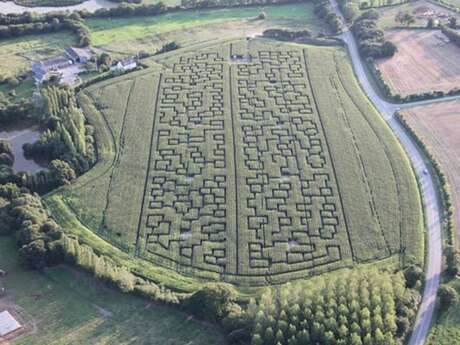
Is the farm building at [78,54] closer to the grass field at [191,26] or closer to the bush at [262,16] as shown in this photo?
the grass field at [191,26]

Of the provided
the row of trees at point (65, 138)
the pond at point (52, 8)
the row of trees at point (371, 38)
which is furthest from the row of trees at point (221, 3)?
the row of trees at point (65, 138)

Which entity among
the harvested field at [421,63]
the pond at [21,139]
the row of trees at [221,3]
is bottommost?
the pond at [21,139]

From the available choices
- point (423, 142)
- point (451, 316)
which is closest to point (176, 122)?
point (423, 142)

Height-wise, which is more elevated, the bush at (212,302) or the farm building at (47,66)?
the farm building at (47,66)

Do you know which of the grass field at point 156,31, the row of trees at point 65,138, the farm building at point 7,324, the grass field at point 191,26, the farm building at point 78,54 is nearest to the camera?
the farm building at point 7,324

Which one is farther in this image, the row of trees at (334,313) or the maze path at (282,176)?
the maze path at (282,176)

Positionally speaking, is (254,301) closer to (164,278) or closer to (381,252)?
(164,278)

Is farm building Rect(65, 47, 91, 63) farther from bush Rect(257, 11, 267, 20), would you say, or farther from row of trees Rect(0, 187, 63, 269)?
bush Rect(257, 11, 267, 20)

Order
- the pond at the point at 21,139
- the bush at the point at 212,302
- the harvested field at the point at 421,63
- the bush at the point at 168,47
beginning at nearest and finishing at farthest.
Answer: the bush at the point at 212,302 → the pond at the point at 21,139 → the harvested field at the point at 421,63 → the bush at the point at 168,47
